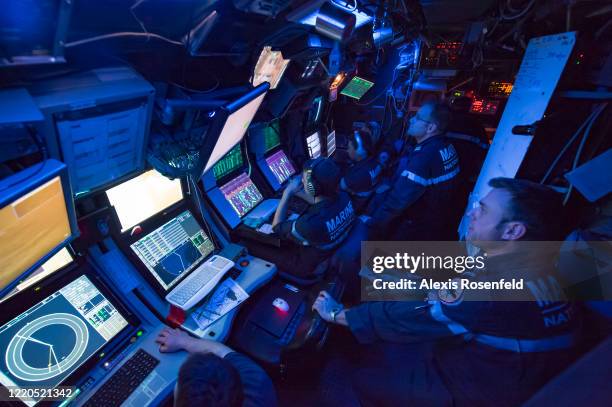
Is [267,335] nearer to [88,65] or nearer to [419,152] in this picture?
[88,65]

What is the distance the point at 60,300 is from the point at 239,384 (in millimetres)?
929

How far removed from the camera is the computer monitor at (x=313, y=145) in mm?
3632

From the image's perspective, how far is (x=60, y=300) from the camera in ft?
4.08

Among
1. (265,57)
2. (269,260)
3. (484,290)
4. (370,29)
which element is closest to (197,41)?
(265,57)

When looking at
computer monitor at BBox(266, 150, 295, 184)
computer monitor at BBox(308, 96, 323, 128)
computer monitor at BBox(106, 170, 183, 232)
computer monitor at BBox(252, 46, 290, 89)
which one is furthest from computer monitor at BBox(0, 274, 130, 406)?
computer monitor at BBox(308, 96, 323, 128)

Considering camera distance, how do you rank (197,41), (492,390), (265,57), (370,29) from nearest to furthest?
(492,390) → (197,41) → (265,57) → (370,29)

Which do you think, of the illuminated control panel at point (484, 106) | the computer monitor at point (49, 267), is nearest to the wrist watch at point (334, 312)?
the computer monitor at point (49, 267)

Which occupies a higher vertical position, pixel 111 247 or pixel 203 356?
pixel 111 247

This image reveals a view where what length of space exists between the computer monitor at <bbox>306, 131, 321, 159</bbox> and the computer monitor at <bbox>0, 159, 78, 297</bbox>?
282 cm

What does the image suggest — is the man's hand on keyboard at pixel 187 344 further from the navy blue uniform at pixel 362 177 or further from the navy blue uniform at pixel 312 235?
the navy blue uniform at pixel 362 177

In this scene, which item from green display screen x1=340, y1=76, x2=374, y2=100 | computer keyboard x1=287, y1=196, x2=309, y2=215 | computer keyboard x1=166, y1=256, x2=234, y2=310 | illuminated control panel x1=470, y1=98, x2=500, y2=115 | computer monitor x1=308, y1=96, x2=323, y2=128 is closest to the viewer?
computer keyboard x1=166, y1=256, x2=234, y2=310

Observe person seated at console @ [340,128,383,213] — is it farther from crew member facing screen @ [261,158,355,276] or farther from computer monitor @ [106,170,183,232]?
computer monitor @ [106,170,183,232]

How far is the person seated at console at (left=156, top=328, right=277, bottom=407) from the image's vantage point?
895 mm

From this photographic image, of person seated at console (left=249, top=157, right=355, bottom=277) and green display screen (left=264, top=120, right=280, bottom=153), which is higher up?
green display screen (left=264, top=120, right=280, bottom=153)
